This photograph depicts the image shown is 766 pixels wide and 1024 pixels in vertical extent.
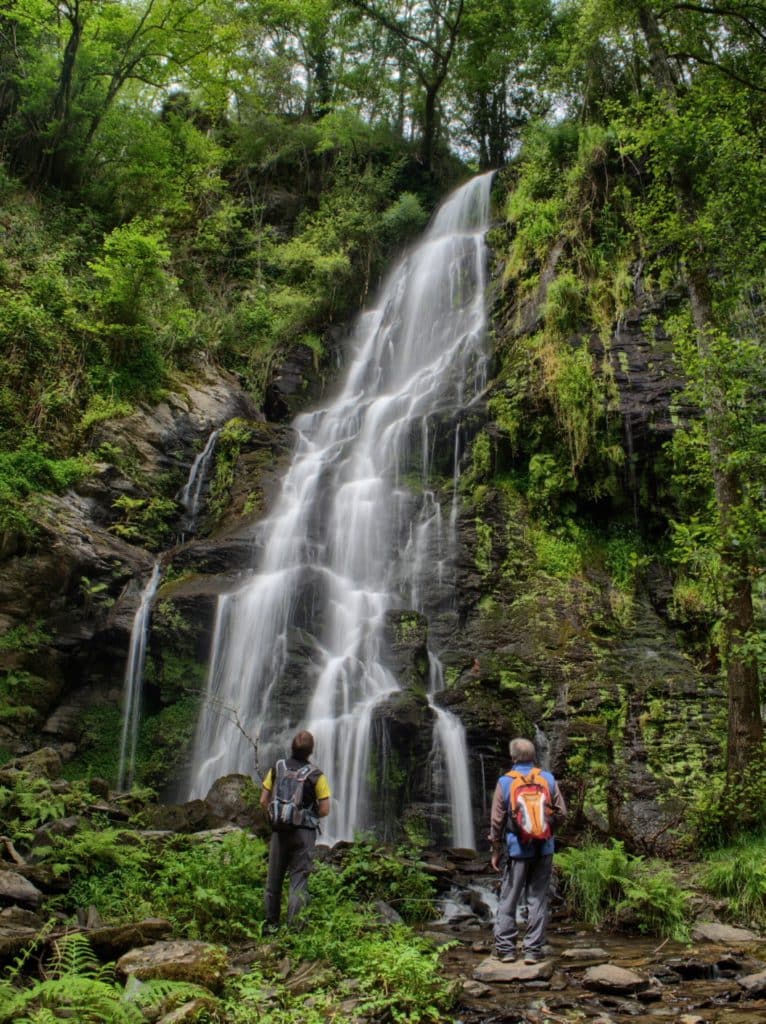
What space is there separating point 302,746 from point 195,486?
10.7 m

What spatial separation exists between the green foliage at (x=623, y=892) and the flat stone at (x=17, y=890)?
4706mm

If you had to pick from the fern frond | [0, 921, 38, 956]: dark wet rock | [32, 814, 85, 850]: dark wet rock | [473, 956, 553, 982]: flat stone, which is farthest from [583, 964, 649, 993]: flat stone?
[32, 814, 85, 850]: dark wet rock

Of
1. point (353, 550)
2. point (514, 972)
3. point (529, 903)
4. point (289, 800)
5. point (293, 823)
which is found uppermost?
point (353, 550)

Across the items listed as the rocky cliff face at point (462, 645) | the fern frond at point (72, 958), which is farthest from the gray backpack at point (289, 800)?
the rocky cliff face at point (462, 645)

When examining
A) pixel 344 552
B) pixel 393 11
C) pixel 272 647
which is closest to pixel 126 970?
pixel 272 647

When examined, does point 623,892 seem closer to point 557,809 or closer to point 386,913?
point 557,809

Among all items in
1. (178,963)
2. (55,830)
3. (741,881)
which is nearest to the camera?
(178,963)

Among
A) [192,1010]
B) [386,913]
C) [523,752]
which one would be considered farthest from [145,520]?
[192,1010]

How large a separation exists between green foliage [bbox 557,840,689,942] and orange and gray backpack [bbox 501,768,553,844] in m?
1.52

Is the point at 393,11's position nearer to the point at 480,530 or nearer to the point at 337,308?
the point at 337,308

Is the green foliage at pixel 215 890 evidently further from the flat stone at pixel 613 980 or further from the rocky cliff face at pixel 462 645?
the rocky cliff face at pixel 462 645

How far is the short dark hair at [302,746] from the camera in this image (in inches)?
225

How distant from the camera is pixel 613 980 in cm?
438

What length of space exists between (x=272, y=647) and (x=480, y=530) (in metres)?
4.55
